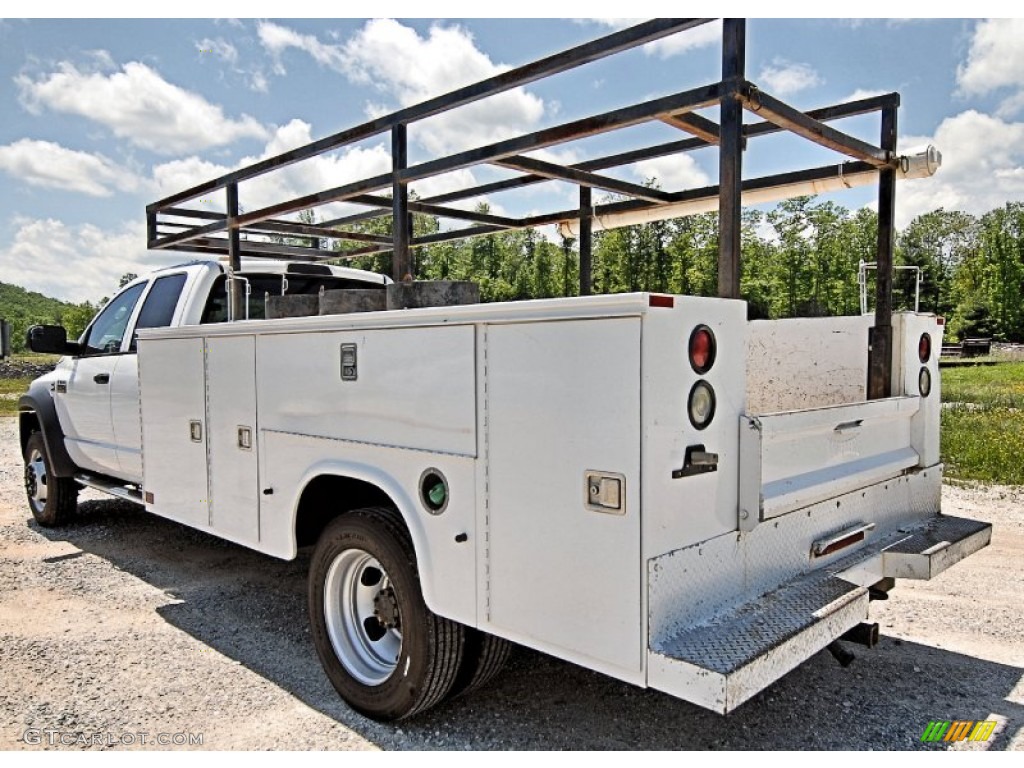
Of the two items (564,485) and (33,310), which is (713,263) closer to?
(564,485)

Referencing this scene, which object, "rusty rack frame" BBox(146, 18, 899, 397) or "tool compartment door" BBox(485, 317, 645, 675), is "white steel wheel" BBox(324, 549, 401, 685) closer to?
"tool compartment door" BBox(485, 317, 645, 675)

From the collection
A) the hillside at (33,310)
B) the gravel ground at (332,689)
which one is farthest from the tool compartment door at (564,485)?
the hillside at (33,310)

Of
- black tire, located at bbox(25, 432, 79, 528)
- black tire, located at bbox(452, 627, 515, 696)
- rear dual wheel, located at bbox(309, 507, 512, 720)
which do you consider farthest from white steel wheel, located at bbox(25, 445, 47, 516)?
black tire, located at bbox(452, 627, 515, 696)

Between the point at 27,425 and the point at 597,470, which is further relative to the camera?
the point at 27,425

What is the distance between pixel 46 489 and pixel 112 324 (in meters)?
1.93

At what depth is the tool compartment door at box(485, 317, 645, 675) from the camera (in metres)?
2.41

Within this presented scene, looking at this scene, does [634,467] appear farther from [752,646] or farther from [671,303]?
[752,646]

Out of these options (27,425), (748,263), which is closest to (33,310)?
(748,263)

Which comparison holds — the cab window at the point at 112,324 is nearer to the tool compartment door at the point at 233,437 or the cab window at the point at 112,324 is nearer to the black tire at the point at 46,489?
the black tire at the point at 46,489

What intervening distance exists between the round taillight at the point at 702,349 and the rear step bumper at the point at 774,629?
32.8 inches

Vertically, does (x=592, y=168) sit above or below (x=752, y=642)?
above

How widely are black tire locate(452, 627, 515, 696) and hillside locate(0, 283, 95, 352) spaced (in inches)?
3439

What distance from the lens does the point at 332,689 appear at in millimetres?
3723

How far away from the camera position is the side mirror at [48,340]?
234 inches
